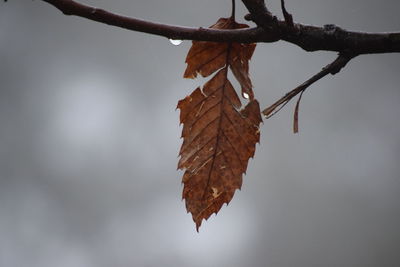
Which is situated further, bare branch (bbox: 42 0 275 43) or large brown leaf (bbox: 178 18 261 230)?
large brown leaf (bbox: 178 18 261 230)

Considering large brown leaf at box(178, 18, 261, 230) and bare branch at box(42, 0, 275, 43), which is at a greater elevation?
bare branch at box(42, 0, 275, 43)

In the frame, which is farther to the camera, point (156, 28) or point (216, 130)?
point (216, 130)

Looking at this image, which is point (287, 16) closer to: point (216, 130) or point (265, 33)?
point (265, 33)

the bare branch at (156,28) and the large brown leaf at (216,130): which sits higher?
the bare branch at (156,28)

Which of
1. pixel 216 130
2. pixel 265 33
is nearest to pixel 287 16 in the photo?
pixel 265 33

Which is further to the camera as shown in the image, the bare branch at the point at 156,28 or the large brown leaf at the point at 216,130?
the large brown leaf at the point at 216,130

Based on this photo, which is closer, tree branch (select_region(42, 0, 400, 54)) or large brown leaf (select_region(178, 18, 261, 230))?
tree branch (select_region(42, 0, 400, 54))
